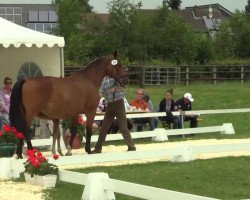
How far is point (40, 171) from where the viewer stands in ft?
30.8

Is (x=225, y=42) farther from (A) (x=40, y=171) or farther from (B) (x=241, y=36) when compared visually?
(A) (x=40, y=171)

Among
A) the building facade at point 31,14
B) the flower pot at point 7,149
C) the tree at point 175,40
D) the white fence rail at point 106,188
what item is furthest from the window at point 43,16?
the white fence rail at point 106,188

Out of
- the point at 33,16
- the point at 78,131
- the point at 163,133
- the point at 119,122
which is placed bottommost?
the point at 163,133

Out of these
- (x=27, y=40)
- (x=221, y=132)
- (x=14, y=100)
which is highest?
(x=27, y=40)

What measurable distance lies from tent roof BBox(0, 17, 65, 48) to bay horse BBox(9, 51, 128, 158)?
1.47 metres

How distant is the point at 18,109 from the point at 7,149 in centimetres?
124

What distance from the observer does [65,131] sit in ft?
45.6

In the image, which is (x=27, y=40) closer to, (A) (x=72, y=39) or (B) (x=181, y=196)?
(B) (x=181, y=196)

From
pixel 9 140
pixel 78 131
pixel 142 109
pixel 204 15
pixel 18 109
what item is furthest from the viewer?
pixel 204 15

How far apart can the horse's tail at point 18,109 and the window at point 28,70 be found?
3336 millimetres

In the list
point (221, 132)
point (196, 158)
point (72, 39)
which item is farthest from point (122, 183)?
point (72, 39)

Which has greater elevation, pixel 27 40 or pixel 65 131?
pixel 27 40

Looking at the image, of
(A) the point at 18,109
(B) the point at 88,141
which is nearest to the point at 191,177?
(B) the point at 88,141

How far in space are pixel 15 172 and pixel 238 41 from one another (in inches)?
1656
